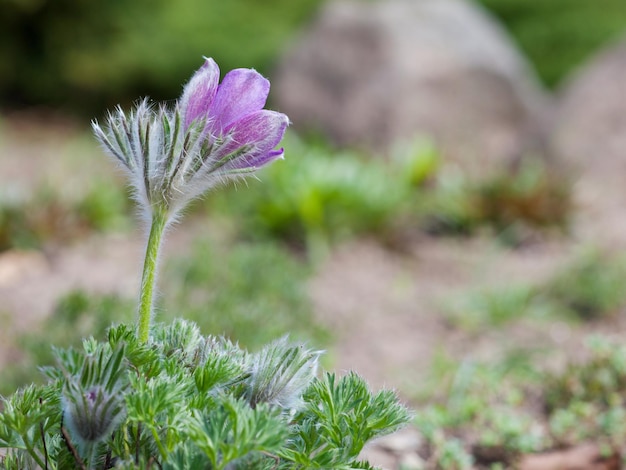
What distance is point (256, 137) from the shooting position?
1279mm

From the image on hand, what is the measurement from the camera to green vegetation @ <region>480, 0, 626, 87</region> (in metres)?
9.77

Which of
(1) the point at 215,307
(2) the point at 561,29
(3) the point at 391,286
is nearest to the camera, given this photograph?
(1) the point at 215,307

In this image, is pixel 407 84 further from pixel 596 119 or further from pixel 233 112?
pixel 233 112

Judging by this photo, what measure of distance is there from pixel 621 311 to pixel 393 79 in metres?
3.05

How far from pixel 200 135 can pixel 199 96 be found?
0.23ft

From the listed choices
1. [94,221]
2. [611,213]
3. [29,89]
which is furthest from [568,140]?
[29,89]

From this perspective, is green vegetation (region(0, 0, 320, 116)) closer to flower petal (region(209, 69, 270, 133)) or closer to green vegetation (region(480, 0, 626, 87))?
green vegetation (region(480, 0, 626, 87))

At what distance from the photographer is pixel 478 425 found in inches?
98.7

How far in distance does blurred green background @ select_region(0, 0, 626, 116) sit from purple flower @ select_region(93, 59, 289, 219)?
21.4 ft

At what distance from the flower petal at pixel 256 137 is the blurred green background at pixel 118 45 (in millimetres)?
6539

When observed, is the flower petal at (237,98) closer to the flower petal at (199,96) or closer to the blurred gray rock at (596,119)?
the flower petal at (199,96)

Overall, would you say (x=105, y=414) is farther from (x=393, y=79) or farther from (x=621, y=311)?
(x=393, y=79)

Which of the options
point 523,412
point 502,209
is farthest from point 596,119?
point 523,412

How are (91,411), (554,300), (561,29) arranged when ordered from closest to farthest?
(91,411) → (554,300) → (561,29)
